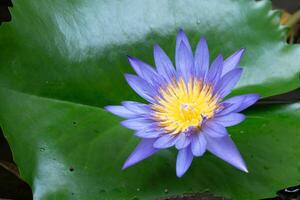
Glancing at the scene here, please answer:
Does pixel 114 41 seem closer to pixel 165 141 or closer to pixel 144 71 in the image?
pixel 144 71

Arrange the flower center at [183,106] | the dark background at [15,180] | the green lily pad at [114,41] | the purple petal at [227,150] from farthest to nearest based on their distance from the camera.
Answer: the dark background at [15,180] < the green lily pad at [114,41] < the flower center at [183,106] < the purple petal at [227,150]

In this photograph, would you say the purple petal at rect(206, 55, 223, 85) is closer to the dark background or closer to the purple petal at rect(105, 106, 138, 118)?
the purple petal at rect(105, 106, 138, 118)

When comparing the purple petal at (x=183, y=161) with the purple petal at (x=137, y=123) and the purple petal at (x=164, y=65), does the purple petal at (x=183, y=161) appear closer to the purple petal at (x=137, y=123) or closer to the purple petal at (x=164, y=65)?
the purple petal at (x=137, y=123)

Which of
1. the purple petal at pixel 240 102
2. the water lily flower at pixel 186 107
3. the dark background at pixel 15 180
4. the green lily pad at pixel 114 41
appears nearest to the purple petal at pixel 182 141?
the water lily flower at pixel 186 107

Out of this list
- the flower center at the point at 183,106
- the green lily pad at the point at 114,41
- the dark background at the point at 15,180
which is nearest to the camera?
the flower center at the point at 183,106

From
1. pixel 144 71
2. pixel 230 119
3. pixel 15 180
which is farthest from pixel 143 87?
pixel 15 180

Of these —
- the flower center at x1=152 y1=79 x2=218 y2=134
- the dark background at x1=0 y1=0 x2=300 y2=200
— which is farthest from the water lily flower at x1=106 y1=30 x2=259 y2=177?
the dark background at x1=0 y1=0 x2=300 y2=200
